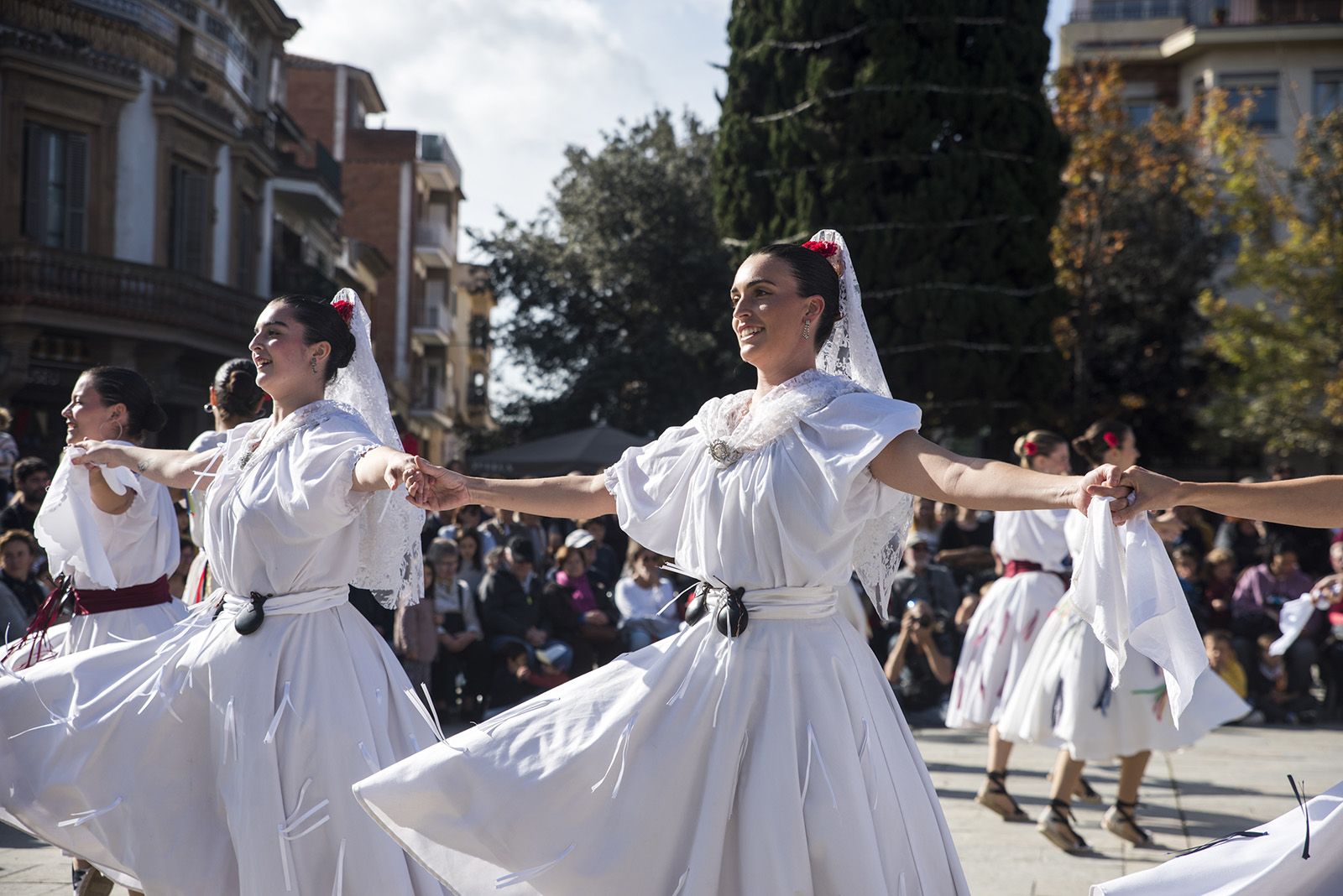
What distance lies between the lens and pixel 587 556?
12836 millimetres

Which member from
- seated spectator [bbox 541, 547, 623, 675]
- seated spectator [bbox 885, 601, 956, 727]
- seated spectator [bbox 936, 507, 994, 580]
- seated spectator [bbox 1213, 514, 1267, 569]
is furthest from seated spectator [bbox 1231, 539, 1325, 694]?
seated spectator [bbox 541, 547, 623, 675]

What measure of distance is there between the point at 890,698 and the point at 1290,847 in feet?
3.38

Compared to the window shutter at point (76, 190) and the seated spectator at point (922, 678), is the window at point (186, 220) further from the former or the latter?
the seated spectator at point (922, 678)

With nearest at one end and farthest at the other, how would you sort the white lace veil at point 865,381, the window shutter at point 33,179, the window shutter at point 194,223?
the white lace veil at point 865,381 → the window shutter at point 33,179 → the window shutter at point 194,223

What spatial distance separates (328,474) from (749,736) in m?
1.56

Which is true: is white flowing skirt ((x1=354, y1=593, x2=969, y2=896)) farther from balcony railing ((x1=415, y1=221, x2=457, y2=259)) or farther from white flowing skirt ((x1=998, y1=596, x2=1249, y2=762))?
balcony railing ((x1=415, y1=221, x2=457, y2=259))

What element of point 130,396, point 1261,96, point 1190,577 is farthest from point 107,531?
point 1261,96

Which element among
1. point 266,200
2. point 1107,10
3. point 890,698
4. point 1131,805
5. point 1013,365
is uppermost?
point 1107,10

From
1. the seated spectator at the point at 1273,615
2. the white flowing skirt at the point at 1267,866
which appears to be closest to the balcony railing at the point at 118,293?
the seated spectator at the point at 1273,615

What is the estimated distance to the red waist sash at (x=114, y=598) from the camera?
5762 millimetres

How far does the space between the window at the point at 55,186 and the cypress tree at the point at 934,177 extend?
1057 cm

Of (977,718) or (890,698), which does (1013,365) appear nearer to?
(977,718)

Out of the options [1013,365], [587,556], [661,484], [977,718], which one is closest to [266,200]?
[1013,365]

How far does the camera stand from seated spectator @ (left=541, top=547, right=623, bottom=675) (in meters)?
12.2
